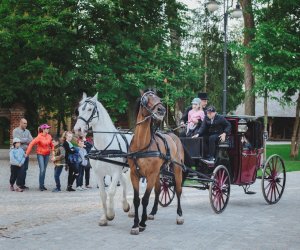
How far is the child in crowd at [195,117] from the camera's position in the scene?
11844mm

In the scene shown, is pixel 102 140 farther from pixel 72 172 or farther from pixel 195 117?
pixel 72 172

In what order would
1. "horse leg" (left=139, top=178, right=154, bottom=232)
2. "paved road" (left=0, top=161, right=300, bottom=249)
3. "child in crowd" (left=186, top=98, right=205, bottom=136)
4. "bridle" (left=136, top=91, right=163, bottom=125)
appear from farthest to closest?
"child in crowd" (left=186, top=98, right=205, bottom=136) < "horse leg" (left=139, top=178, right=154, bottom=232) < "bridle" (left=136, top=91, right=163, bottom=125) < "paved road" (left=0, top=161, right=300, bottom=249)

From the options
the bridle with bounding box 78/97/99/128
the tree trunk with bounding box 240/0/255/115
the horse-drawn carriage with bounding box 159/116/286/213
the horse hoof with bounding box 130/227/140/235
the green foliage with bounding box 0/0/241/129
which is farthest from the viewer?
the tree trunk with bounding box 240/0/255/115

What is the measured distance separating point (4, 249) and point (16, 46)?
19953 mm

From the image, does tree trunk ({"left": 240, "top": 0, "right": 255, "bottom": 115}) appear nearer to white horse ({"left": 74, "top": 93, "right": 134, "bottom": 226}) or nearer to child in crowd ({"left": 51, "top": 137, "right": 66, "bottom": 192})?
child in crowd ({"left": 51, "top": 137, "right": 66, "bottom": 192})

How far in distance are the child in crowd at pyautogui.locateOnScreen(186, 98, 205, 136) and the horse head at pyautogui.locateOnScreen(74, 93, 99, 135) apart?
2689 millimetres

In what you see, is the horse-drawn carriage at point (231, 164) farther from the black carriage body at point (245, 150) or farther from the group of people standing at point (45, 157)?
the group of people standing at point (45, 157)

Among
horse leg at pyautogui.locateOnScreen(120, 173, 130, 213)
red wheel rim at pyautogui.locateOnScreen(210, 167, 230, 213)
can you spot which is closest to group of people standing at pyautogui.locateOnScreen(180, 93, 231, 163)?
red wheel rim at pyautogui.locateOnScreen(210, 167, 230, 213)

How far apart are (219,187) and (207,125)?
1499 mm

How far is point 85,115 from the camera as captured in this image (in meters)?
9.82

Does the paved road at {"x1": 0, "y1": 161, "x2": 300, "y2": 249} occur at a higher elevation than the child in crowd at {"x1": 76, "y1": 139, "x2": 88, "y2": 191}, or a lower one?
lower

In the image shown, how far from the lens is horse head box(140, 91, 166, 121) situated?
8.62 meters

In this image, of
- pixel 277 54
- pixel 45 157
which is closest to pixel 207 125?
pixel 45 157

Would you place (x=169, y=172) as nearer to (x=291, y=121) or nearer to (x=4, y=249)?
(x=4, y=249)
